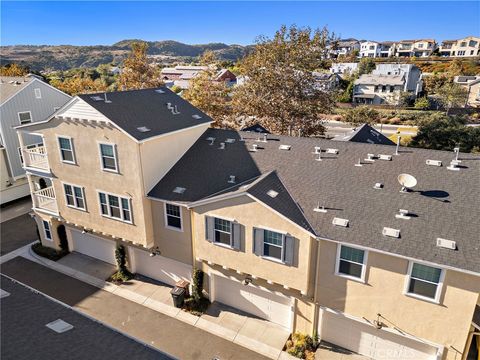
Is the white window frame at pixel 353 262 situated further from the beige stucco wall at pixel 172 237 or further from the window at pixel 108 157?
the window at pixel 108 157

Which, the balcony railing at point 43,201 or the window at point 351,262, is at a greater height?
the window at point 351,262

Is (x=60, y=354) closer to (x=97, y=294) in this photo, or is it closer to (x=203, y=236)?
(x=97, y=294)

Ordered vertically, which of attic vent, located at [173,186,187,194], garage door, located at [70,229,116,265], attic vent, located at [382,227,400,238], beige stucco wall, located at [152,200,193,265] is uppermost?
attic vent, located at [382,227,400,238]

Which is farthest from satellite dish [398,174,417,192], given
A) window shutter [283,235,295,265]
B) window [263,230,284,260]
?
window [263,230,284,260]

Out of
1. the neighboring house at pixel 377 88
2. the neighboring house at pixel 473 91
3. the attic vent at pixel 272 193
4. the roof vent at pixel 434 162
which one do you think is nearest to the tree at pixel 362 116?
the neighboring house at pixel 377 88

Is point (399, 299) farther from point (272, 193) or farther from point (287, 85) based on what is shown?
point (287, 85)

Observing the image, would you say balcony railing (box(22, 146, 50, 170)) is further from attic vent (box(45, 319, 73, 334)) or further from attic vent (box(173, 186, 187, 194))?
attic vent (box(173, 186, 187, 194))

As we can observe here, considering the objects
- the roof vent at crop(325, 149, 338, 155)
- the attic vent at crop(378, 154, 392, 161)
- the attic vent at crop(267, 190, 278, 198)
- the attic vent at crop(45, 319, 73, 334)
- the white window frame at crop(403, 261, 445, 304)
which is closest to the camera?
the white window frame at crop(403, 261, 445, 304)
